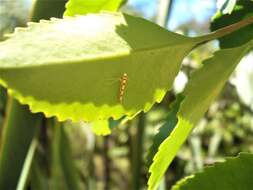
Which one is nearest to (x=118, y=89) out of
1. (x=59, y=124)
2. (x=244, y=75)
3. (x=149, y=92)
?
(x=149, y=92)

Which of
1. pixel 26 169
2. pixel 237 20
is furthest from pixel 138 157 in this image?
pixel 237 20

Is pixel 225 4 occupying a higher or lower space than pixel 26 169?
higher

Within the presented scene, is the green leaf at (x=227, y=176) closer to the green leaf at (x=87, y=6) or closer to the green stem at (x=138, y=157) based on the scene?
the green leaf at (x=87, y=6)

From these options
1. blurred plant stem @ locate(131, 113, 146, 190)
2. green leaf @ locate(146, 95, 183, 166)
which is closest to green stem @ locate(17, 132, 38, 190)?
blurred plant stem @ locate(131, 113, 146, 190)

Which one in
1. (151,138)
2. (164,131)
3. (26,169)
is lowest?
(151,138)

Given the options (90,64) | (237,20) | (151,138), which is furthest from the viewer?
(151,138)

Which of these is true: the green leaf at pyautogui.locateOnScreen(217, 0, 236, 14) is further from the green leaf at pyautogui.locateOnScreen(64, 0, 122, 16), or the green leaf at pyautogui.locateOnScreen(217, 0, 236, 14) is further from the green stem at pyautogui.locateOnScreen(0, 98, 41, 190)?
the green stem at pyautogui.locateOnScreen(0, 98, 41, 190)

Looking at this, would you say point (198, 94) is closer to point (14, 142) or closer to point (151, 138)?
point (14, 142)
